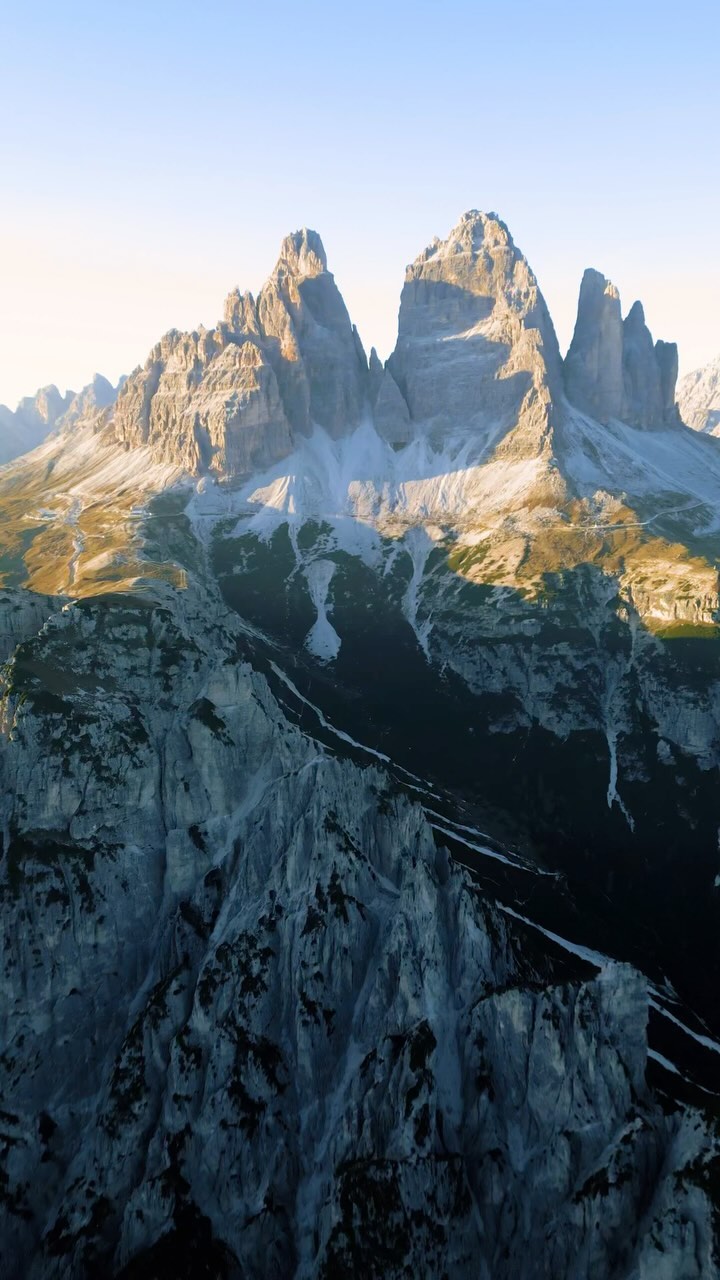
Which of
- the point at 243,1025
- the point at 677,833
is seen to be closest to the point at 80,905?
the point at 243,1025

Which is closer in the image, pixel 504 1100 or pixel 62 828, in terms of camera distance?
pixel 504 1100

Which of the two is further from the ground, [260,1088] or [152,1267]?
[260,1088]

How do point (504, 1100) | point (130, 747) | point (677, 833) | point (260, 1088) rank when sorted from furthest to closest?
point (677, 833) → point (130, 747) → point (260, 1088) → point (504, 1100)

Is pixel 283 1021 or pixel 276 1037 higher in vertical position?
pixel 283 1021

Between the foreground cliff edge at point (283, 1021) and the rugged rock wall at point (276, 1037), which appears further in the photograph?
the foreground cliff edge at point (283, 1021)

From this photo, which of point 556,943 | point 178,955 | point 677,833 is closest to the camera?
point 178,955

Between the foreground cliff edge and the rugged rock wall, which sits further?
the foreground cliff edge

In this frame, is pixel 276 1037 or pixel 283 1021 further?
pixel 283 1021

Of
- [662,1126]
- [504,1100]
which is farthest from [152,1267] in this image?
[662,1126]

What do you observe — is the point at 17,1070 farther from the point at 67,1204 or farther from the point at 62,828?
the point at 62,828

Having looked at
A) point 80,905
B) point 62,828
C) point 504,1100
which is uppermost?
point 62,828
